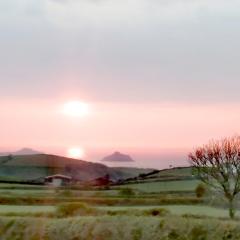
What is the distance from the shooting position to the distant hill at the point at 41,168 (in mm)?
33094

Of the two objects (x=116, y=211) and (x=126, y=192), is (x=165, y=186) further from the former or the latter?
(x=116, y=211)

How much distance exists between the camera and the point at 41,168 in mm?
33219

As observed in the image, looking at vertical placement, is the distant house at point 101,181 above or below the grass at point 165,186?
above

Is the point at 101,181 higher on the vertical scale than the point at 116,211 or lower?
higher

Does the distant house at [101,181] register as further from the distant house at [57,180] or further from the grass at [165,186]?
the grass at [165,186]

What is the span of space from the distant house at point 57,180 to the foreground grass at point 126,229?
17.6 metres

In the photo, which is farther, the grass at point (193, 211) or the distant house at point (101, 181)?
the distant house at point (101, 181)

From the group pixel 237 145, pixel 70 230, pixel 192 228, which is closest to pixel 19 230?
pixel 70 230

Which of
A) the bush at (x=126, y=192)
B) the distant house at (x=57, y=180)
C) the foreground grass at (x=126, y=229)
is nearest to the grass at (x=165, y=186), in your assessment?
the bush at (x=126, y=192)

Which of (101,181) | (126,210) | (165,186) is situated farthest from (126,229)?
(101,181)

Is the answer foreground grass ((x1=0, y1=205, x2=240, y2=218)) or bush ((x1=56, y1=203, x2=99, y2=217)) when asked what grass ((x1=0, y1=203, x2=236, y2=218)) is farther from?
bush ((x1=56, y1=203, x2=99, y2=217))

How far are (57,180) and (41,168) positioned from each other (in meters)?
1.06

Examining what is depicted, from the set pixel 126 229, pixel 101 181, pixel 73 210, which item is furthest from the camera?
pixel 101 181

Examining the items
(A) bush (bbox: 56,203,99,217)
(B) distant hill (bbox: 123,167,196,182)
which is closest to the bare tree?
(B) distant hill (bbox: 123,167,196,182)
